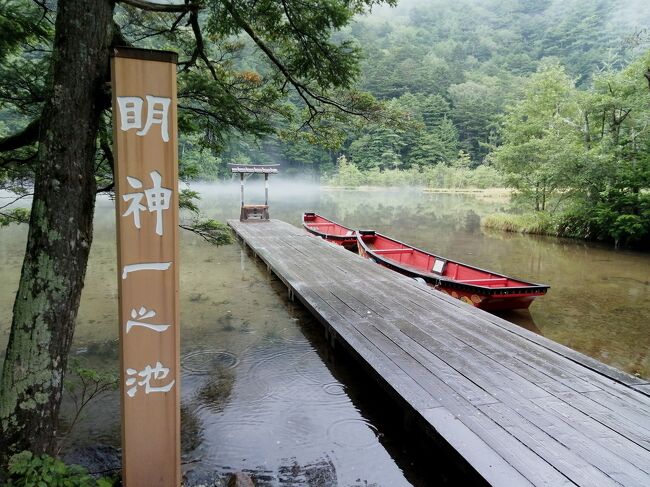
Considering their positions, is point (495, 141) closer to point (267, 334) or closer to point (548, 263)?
point (548, 263)

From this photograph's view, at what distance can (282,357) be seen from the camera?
5305 millimetres

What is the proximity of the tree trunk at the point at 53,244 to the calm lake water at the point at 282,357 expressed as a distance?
3.81ft

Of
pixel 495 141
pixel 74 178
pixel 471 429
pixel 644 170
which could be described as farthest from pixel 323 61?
pixel 495 141

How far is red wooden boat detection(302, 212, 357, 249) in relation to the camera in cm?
1247

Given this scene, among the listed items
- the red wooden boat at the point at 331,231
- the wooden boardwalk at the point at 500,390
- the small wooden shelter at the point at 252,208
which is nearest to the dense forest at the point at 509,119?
the small wooden shelter at the point at 252,208

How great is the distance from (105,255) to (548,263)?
1187 centimetres

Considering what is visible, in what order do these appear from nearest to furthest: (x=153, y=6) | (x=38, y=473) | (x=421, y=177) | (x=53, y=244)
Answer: (x=38, y=473) → (x=53, y=244) → (x=153, y=6) → (x=421, y=177)

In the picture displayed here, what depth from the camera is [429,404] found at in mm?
3176

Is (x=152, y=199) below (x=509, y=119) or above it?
below

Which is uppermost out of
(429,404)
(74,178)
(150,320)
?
(74,178)

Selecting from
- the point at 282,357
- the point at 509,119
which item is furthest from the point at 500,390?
the point at 509,119

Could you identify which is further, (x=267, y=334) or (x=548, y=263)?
(x=548, y=263)

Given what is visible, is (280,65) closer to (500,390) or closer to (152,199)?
(152,199)

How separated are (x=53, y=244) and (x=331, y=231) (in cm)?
1227
